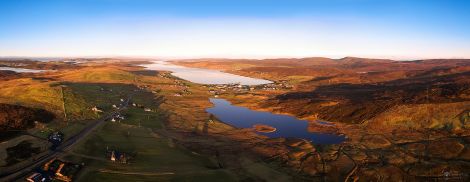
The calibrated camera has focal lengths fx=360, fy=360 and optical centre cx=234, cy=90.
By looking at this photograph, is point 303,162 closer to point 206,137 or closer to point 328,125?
point 206,137

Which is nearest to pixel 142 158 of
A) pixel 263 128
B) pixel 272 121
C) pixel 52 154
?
pixel 52 154

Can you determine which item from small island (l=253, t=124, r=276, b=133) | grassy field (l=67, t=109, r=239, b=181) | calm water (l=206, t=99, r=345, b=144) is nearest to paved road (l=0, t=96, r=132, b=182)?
grassy field (l=67, t=109, r=239, b=181)

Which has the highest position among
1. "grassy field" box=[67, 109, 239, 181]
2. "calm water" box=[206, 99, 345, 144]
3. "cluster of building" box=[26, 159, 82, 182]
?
"cluster of building" box=[26, 159, 82, 182]

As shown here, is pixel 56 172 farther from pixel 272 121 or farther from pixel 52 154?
pixel 272 121

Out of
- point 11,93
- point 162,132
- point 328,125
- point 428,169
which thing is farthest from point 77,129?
point 428,169

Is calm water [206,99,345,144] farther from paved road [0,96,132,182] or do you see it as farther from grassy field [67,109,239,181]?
paved road [0,96,132,182]

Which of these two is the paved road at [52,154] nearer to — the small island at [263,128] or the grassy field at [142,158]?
the grassy field at [142,158]
